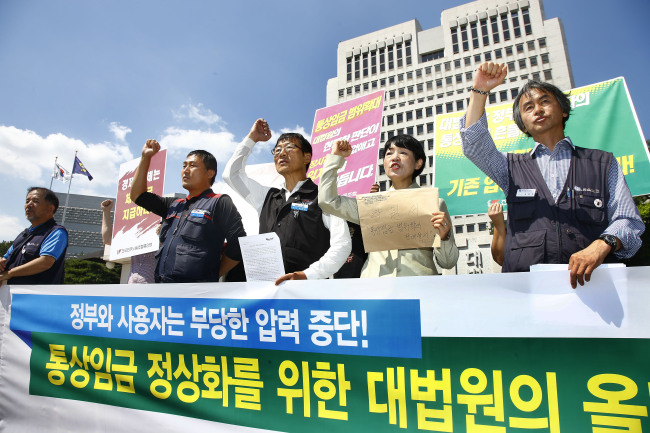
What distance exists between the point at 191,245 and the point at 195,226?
0.44 ft

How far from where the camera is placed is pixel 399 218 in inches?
80.0

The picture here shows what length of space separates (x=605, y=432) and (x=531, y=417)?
22cm

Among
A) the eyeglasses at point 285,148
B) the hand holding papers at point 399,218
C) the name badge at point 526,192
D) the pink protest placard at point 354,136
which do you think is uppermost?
the pink protest placard at point 354,136

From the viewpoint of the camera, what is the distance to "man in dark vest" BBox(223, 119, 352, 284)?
87.7 inches

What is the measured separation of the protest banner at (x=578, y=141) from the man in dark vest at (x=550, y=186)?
1083 mm

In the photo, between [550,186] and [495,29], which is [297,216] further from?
[495,29]

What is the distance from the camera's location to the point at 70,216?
67.1m

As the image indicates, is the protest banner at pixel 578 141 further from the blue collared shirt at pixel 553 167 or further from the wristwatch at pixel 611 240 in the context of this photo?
the wristwatch at pixel 611 240

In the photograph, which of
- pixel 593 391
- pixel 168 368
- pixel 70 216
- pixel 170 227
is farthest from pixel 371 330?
pixel 70 216

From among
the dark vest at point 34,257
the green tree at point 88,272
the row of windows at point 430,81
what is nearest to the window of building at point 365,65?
the row of windows at point 430,81

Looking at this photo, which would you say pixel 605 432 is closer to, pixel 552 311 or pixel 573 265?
pixel 552 311

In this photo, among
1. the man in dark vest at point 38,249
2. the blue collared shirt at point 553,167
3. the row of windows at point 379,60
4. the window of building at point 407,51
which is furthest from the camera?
the row of windows at point 379,60

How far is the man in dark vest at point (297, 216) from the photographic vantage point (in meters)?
2.23

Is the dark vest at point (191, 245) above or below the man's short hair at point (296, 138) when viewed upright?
below
